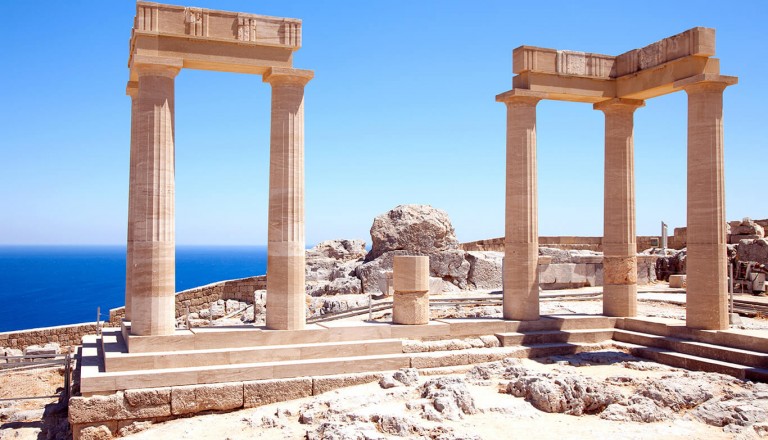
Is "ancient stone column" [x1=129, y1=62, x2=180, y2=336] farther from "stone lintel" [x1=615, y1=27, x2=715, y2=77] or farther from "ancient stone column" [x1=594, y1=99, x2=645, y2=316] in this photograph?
"stone lintel" [x1=615, y1=27, x2=715, y2=77]

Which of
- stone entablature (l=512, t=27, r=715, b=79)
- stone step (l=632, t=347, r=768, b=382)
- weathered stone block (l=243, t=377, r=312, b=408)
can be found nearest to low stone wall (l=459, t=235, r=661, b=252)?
stone entablature (l=512, t=27, r=715, b=79)

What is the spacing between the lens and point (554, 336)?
1609 cm

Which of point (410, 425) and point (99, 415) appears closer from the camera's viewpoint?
point (410, 425)

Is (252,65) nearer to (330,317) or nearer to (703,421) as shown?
(330,317)

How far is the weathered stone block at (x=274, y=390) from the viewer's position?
12.2 metres

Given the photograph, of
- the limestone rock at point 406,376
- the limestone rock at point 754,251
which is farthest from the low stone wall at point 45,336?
the limestone rock at point 754,251

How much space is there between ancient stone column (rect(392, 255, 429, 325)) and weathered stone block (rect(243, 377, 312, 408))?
328 cm

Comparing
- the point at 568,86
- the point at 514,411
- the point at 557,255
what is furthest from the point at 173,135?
Answer: the point at 557,255

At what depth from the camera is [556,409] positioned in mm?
11492

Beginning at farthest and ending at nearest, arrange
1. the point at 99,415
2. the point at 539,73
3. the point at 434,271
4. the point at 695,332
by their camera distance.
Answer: the point at 434,271, the point at 539,73, the point at 695,332, the point at 99,415

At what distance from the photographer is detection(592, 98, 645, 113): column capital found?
1745 cm

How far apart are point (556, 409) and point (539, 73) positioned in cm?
906

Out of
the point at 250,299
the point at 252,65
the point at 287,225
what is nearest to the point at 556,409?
the point at 287,225

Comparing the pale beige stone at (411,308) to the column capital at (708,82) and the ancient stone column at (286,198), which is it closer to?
the ancient stone column at (286,198)
